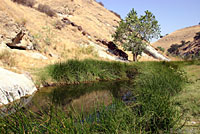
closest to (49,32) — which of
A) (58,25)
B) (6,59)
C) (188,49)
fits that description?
(58,25)

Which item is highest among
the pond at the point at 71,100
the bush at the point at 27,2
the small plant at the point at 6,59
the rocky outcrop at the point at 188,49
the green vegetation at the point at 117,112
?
the bush at the point at 27,2

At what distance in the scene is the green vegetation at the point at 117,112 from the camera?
2104 millimetres

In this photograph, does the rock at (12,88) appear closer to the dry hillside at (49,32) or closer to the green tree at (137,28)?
the dry hillside at (49,32)

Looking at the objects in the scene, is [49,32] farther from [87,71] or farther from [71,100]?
[71,100]

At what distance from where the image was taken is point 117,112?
292cm

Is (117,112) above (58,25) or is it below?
below

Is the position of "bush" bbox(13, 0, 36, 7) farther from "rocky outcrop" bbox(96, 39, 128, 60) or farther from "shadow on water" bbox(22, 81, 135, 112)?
"shadow on water" bbox(22, 81, 135, 112)

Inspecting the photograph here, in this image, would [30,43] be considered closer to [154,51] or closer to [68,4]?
[68,4]

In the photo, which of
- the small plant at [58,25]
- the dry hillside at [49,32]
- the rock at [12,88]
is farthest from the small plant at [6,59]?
the small plant at [58,25]

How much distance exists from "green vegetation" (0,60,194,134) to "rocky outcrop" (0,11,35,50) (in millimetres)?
6128

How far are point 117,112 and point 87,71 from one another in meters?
7.55

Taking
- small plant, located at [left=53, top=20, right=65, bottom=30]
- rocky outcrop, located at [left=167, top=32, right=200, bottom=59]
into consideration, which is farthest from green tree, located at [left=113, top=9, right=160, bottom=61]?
rocky outcrop, located at [left=167, top=32, right=200, bottom=59]

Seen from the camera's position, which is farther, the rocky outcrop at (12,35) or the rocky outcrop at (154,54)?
the rocky outcrop at (154,54)

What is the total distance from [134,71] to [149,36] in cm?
1352
